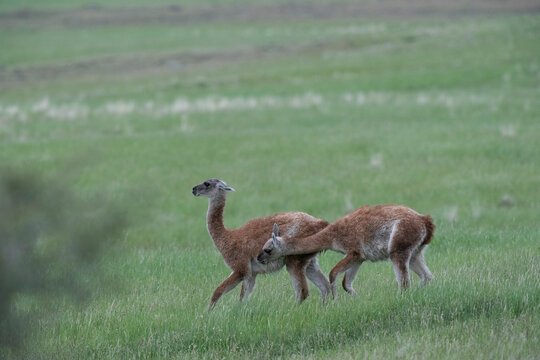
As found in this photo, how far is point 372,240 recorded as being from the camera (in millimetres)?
8789

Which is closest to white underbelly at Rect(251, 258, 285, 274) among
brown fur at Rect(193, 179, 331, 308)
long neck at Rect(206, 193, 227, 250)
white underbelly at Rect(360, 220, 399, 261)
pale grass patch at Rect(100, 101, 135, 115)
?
brown fur at Rect(193, 179, 331, 308)

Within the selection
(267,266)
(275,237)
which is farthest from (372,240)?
(267,266)

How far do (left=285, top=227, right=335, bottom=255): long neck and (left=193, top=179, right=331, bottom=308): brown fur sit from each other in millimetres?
171

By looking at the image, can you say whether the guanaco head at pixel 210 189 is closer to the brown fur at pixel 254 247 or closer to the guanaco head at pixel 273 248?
the brown fur at pixel 254 247

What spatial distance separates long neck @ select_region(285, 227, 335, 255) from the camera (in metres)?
8.96

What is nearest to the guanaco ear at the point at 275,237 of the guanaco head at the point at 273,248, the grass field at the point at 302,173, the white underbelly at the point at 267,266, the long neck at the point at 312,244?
the guanaco head at the point at 273,248

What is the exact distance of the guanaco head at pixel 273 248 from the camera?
884cm

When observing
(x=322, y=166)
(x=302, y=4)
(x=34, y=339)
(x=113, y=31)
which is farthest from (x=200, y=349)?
(x=302, y=4)

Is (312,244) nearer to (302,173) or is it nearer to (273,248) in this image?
(273,248)

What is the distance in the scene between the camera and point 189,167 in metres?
21.6

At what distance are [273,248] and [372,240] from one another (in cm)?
107

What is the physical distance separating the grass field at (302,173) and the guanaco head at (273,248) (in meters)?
0.51

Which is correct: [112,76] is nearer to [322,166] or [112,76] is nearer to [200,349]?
[322,166]

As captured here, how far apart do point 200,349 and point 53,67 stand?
59.4 metres
